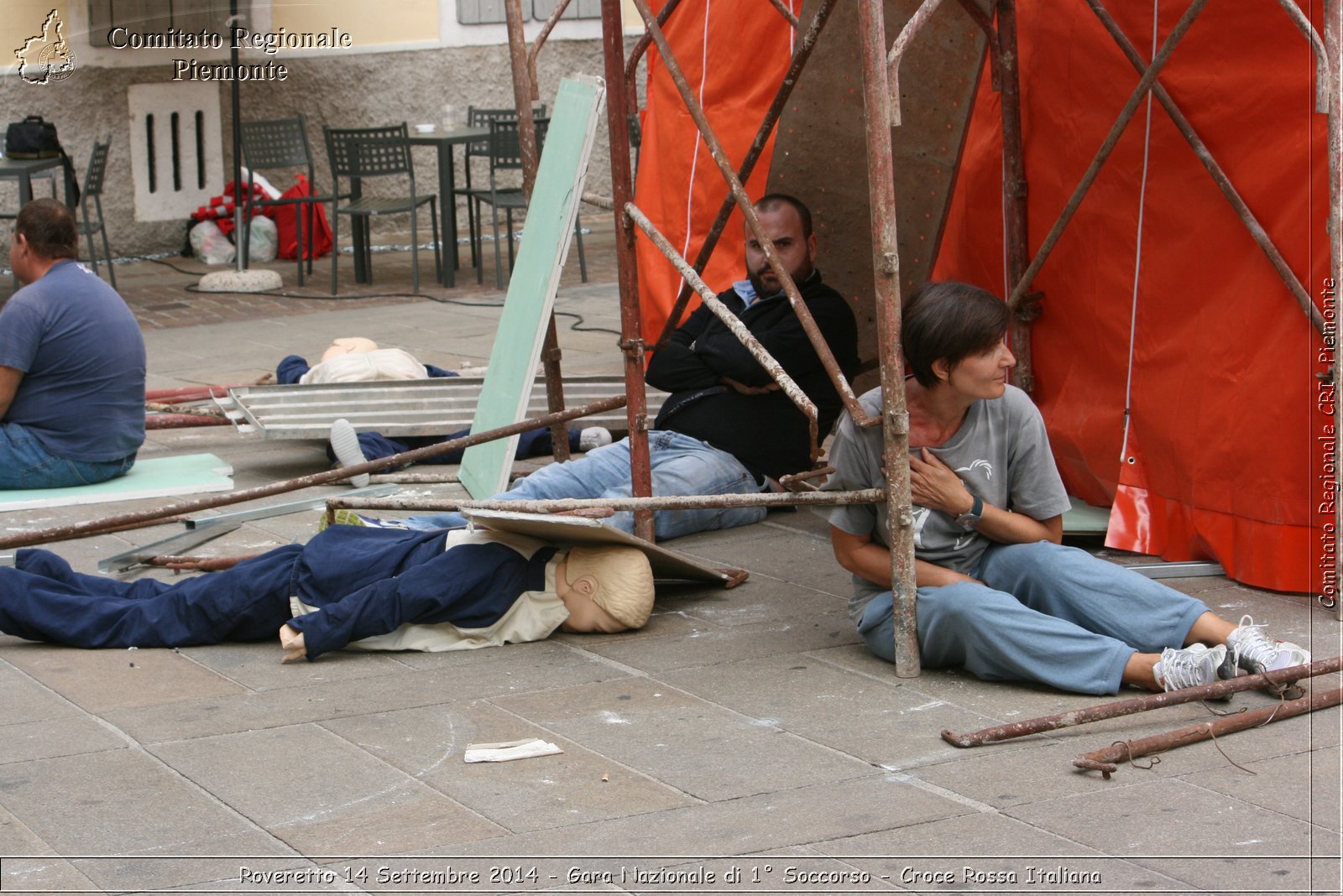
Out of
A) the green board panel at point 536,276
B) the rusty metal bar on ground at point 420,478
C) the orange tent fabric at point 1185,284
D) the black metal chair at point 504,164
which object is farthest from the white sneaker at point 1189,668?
the black metal chair at point 504,164

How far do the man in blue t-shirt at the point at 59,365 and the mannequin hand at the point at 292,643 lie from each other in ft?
8.13

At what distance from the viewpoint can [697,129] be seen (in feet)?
25.5

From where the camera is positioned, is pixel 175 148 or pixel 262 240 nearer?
pixel 175 148

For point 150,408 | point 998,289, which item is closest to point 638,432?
point 998,289

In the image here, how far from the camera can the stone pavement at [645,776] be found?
3045mm

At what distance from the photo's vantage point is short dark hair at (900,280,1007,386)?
3980mm

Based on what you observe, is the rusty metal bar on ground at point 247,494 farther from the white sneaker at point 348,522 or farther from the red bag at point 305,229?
the red bag at point 305,229

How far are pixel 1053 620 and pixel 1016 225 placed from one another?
218 cm

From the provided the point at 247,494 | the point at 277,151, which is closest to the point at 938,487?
the point at 247,494

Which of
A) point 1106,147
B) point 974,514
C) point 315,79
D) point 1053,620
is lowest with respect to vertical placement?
point 1053,620

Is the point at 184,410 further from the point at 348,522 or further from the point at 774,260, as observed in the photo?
the point at 774,260

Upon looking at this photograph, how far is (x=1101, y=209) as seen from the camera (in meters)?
5.43

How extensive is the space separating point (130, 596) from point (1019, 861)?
288cm

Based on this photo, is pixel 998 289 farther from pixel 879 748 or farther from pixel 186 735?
pixel 186 735
